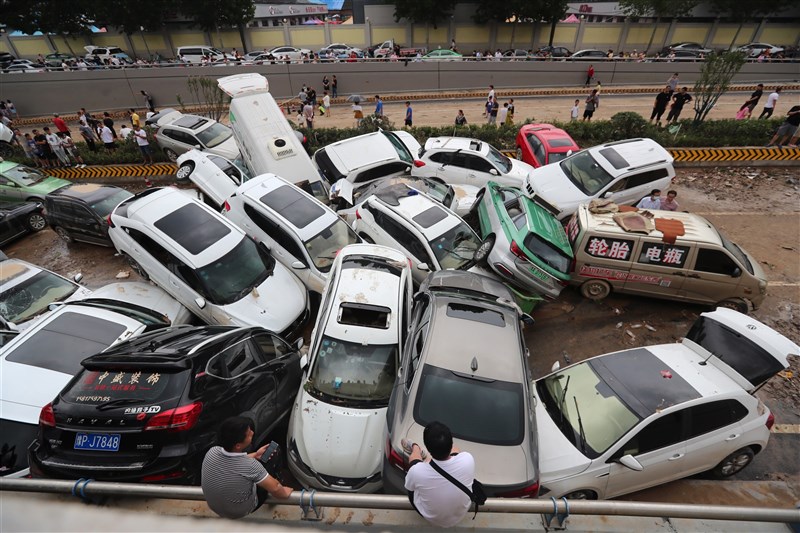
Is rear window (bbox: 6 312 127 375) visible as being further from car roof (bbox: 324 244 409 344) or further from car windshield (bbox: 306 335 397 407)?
car roof (bbox: 324 244 409 344)

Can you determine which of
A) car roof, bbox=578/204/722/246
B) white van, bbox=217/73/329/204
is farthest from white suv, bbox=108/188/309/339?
car roof, bbox=578/204/722/246

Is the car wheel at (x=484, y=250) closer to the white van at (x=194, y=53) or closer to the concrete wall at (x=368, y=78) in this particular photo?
the concrete wall at (x=368, y=78)

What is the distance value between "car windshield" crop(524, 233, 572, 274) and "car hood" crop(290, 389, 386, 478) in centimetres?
418

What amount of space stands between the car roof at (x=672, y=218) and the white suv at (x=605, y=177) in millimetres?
1705

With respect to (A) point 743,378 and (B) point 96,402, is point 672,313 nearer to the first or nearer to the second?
(A) point 743,378

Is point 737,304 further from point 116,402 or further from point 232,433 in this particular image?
point 116,402

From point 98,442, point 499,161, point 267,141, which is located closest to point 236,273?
point 98,442

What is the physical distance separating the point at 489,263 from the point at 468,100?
61.2 ft

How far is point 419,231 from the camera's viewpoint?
7.71 m

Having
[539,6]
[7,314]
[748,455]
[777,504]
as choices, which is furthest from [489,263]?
[539,6]

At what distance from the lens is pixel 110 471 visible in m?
3.88

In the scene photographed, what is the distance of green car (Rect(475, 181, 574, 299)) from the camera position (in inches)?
280

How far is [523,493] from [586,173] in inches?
331

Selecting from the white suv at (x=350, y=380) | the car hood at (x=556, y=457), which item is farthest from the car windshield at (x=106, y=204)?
the car hood at (x=556, y=457)
